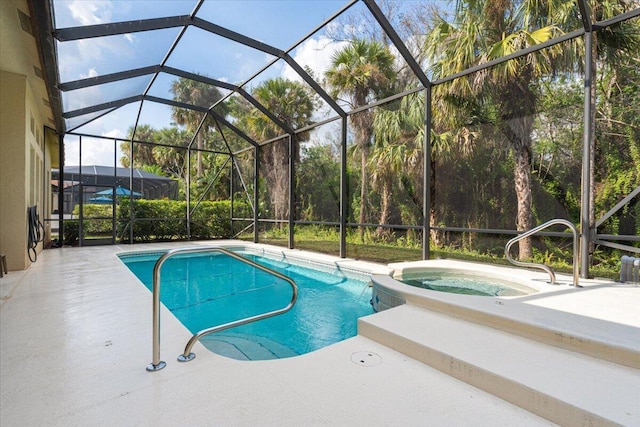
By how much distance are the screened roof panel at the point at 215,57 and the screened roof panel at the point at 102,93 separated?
113 cm

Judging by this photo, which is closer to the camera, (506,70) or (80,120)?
(506,70)

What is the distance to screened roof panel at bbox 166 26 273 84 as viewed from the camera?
588 centimetres

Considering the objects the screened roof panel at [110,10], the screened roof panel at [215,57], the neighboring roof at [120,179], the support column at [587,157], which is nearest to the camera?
the support column at [587,157]

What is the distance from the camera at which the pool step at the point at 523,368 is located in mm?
1479

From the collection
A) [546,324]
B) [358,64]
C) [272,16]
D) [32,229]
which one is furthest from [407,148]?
[32,229]

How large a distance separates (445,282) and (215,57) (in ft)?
20.7

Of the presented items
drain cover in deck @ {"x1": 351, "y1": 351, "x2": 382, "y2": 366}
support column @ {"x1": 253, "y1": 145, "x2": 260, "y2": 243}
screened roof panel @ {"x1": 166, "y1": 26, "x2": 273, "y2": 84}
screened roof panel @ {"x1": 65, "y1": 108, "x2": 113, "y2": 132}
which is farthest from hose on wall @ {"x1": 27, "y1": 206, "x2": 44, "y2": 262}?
drain cover in deck @ {"x1": 351, "y1": 351, "x2": 382, "y2": 366}

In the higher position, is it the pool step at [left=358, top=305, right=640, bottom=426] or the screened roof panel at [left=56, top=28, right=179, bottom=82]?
the screened roof panel at [left=56, top=28, right=179, bottom=82]

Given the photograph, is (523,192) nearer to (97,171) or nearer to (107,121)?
(107,121)

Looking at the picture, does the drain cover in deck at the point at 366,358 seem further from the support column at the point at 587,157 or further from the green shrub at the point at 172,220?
the green shrub at the point at 172,220

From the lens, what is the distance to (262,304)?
4512mm

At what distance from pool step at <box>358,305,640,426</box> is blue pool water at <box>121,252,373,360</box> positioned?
1163 mm

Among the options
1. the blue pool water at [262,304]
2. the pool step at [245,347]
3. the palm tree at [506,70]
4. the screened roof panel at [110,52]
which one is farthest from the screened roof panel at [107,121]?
the palm tree at [506,70]

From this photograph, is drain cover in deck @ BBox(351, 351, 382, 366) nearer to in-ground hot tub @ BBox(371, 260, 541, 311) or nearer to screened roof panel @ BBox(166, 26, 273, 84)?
in-ground hot tub @ BBox(371, 260, 541, 311)
